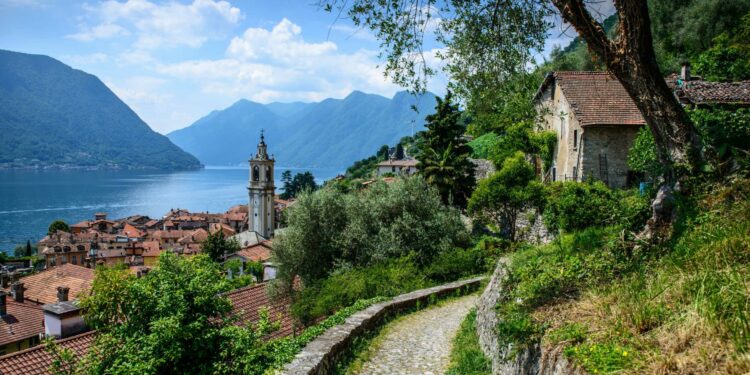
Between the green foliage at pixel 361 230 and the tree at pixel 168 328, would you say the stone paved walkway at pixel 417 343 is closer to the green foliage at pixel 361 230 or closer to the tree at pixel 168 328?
the tree at pixel 168 328

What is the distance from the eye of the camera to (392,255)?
63.2 feet

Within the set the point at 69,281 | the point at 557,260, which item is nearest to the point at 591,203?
the point at 557,260

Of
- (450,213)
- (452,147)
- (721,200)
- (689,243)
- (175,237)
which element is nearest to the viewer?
(689,243)

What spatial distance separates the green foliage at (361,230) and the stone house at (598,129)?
22.9 feet

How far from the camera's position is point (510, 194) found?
906 inches

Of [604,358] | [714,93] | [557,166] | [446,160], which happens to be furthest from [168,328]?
[446,160]

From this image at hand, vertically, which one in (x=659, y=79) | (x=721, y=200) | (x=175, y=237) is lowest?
(x=175, y=237)

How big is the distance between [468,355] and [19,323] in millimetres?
27289

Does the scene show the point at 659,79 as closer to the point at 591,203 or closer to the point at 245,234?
the point at 591,203

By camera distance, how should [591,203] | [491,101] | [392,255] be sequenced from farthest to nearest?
[392,255] < [591,203] < [491,101]

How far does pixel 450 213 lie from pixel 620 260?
14.9 metres

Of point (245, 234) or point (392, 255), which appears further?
point (245, 234)

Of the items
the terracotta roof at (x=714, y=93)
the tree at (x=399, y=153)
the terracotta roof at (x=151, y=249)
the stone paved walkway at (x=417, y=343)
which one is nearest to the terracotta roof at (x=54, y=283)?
the terracotta roof at (x=151, y=249)

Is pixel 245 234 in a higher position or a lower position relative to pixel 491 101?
lower
